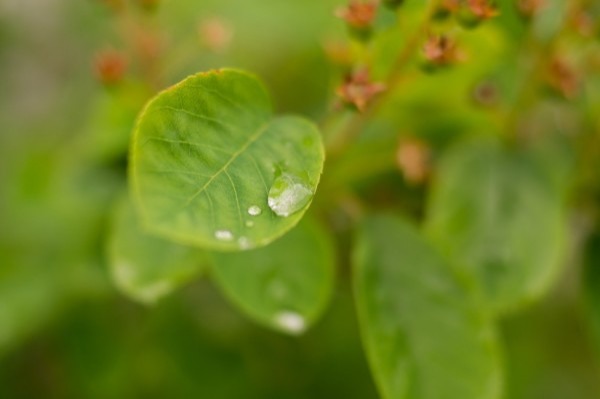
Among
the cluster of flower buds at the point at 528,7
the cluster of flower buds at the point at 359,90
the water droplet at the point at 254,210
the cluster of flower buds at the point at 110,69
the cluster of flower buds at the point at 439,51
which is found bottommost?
the cluster of flower buds at the point at 110,69

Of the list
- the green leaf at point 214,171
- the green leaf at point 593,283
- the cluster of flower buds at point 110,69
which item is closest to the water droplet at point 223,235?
the green leaf at point 214,171

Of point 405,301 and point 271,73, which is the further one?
point 271,73

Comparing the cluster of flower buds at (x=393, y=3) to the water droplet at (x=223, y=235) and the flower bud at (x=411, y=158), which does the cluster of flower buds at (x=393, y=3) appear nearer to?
the flower bud at (x=411, y=158)

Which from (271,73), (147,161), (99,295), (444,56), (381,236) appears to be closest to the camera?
(147,161)

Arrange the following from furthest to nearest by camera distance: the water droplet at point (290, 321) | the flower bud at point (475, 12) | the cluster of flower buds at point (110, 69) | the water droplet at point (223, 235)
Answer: the cluster of flower buds at point (110, 69)
the water droplet at point (290, 321)
the flower bud at point (475, 12)
the water droplet at point (223, 235)

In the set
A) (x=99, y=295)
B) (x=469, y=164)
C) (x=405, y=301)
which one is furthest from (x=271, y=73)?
(x=405, y=301)

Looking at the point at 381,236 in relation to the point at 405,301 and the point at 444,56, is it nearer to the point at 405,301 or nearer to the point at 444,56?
the point at 405,301
